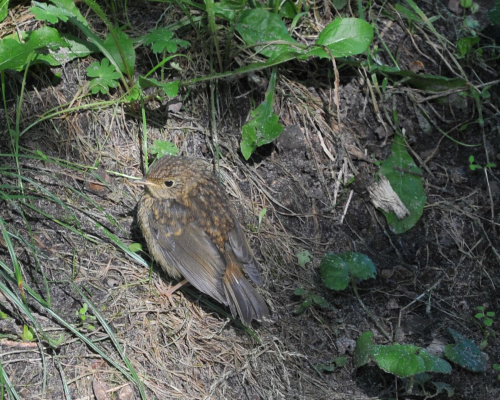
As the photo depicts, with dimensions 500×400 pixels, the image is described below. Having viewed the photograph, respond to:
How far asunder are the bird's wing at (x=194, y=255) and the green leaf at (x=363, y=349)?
997mm

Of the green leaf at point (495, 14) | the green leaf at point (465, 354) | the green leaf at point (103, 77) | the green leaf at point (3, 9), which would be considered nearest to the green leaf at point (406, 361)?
the green leaf at point (465, 354)

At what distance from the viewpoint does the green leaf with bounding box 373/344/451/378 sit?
429 centimetres

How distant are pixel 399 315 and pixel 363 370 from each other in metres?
0.57

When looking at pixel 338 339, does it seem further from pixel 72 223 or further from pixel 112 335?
pixel 72 223

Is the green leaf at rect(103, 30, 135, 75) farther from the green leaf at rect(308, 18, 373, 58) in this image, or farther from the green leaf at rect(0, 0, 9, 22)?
the green leaf at rect(308, 18, 373, 58)

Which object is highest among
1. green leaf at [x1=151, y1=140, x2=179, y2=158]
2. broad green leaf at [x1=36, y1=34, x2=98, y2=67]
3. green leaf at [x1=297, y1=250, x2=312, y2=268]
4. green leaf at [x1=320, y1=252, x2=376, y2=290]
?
broad green leaf at [x1=36, y1=34, x2=98, y2=67]

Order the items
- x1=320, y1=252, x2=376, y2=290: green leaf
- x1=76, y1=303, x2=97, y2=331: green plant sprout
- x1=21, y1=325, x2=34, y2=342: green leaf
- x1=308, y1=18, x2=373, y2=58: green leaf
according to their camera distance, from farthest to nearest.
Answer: x1=308, y1=18, x2=373, y2=58: green leaf < x1=320, y1=252, x2=376, y2=290: green leaf < x1=76, y1=303, x2=97, y2=331: green plant sprout < x1=21, y1=325, x2=34, y2=342: green leaf

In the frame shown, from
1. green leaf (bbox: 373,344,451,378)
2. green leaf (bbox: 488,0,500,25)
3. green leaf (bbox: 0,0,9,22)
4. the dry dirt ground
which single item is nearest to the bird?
the dry dirt ground

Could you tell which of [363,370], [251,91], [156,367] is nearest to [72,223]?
[156,367]

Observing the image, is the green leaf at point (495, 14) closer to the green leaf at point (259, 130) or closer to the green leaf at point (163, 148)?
the green leaf at point (259, 130)

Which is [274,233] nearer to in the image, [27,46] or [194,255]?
[194,255]

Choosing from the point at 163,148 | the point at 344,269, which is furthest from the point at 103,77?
the point at 344,269

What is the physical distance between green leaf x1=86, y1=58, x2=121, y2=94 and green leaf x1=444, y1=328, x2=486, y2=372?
3128 millimetres

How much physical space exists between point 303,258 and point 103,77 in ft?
6.73
